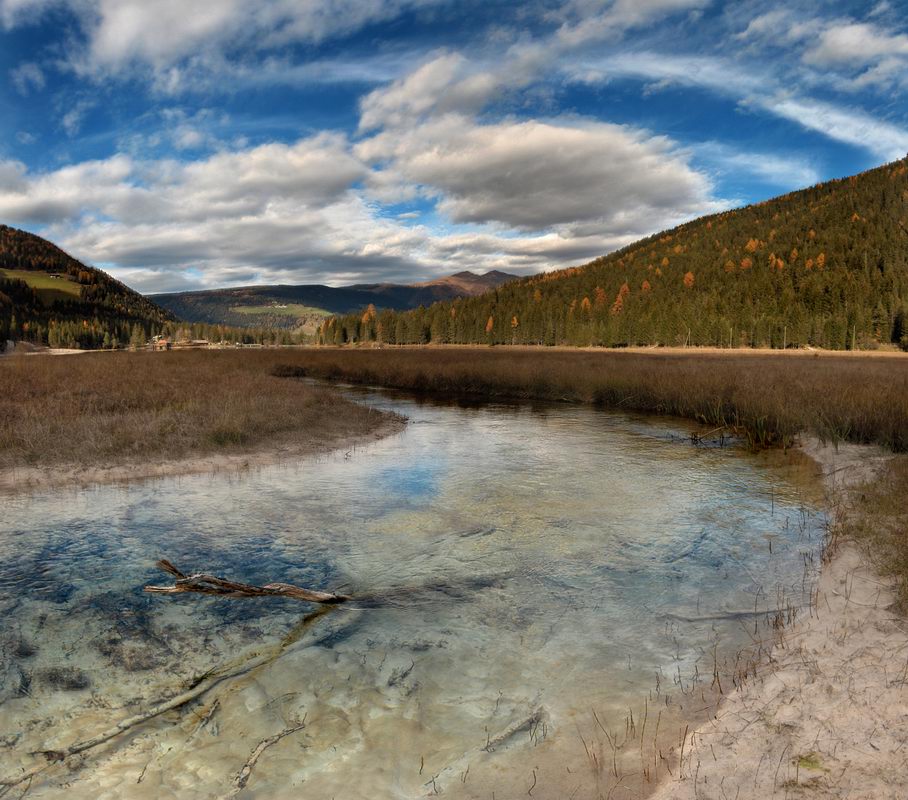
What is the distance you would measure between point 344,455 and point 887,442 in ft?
49.2

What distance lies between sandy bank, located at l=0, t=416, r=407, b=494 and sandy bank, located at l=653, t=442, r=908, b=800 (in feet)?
40.7

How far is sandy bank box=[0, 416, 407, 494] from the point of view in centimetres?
1268

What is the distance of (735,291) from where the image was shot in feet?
367

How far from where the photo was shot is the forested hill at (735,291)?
8944cm

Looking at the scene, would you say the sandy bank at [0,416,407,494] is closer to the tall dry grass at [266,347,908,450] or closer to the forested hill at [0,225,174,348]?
the tall dry grass at [266,347,908,450]

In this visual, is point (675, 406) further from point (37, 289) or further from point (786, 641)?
point (37, 289)

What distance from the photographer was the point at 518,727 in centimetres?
474

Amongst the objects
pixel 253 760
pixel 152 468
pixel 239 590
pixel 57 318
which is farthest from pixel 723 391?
pixel 57 318

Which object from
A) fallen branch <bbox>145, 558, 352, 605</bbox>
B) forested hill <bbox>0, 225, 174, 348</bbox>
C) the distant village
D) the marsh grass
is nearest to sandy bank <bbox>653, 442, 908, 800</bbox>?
the marsh grass

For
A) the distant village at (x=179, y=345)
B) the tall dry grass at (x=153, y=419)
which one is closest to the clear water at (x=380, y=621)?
the tall dry grass at (x=153, y=419)

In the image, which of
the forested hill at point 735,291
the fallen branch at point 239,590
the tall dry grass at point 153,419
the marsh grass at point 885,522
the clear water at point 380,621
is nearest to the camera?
the clear water at point 380,621

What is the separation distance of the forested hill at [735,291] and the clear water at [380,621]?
88769mm

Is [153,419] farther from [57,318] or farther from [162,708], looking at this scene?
[57,318]

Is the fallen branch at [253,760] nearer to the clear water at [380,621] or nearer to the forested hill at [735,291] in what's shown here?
the clear water at [380,621]
